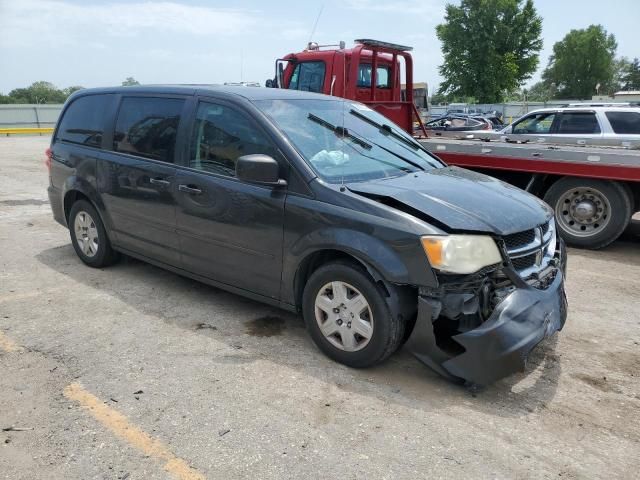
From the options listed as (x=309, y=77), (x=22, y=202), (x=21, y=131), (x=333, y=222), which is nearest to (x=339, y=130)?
(x=333, y=222)

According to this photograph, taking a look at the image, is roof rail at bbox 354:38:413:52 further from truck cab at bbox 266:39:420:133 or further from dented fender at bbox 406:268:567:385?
dented fender at bbox 406:268:567:385

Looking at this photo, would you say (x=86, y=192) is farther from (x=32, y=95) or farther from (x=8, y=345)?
(x=32, y=95)

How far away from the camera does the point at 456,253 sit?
3092 millimetres

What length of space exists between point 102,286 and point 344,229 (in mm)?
2758

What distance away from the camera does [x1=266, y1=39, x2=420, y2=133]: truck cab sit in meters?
7.98

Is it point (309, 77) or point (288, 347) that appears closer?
point (288, 347)

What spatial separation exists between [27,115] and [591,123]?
26079 millimetres

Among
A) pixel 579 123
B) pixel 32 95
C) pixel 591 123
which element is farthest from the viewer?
pixel 32 95

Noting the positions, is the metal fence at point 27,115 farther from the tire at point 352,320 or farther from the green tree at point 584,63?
the green tree at point 584,63

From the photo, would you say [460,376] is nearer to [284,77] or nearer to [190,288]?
[190,288]

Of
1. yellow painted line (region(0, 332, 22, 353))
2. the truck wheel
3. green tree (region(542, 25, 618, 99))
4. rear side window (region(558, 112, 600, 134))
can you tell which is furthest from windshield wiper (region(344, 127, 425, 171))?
green tree (region(542, 25, 618, 99))

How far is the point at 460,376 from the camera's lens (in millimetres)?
3125

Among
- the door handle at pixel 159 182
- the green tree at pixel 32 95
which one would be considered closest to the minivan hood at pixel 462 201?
the door handle at pixel 159 182

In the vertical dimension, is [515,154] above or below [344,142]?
below
